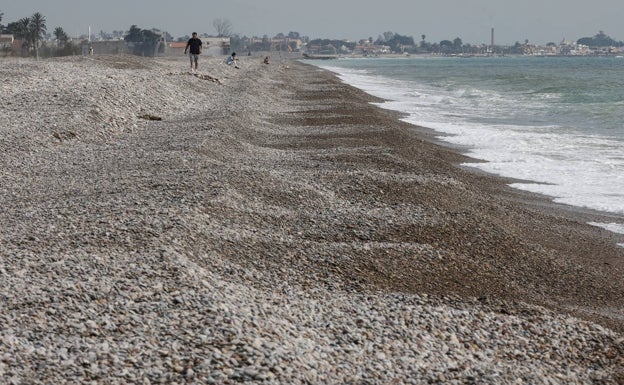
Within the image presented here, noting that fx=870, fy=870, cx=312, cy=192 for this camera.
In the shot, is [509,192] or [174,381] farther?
[509,192]

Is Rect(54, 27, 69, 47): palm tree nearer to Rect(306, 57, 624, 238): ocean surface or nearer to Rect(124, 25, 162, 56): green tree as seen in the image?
Rect(124, 25, 162, 56): green tree

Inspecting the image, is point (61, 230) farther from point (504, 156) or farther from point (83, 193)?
point (504, 156)

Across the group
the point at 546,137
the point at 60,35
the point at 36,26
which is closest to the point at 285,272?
the point at 546,137

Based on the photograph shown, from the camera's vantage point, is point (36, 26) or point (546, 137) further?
point (36, 26)

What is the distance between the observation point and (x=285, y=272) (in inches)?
336

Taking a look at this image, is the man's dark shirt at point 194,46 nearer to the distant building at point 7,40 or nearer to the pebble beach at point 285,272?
the pebble beach at point 285,272

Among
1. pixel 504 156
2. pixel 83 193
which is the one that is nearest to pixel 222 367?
pixel 83 193

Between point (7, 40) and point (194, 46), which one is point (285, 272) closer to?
point (194, 46)

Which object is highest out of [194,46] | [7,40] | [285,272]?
[7,40]

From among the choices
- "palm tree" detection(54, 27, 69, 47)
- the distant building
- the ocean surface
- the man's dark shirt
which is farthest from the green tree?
the man's dark shirt

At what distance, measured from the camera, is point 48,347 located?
5.96 metres

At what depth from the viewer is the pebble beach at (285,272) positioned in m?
6.16

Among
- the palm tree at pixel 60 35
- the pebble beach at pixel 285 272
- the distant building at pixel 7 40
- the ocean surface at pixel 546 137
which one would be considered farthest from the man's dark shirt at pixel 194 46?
the palm tree at pixel 60 35

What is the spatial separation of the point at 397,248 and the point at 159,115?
14483 mm
